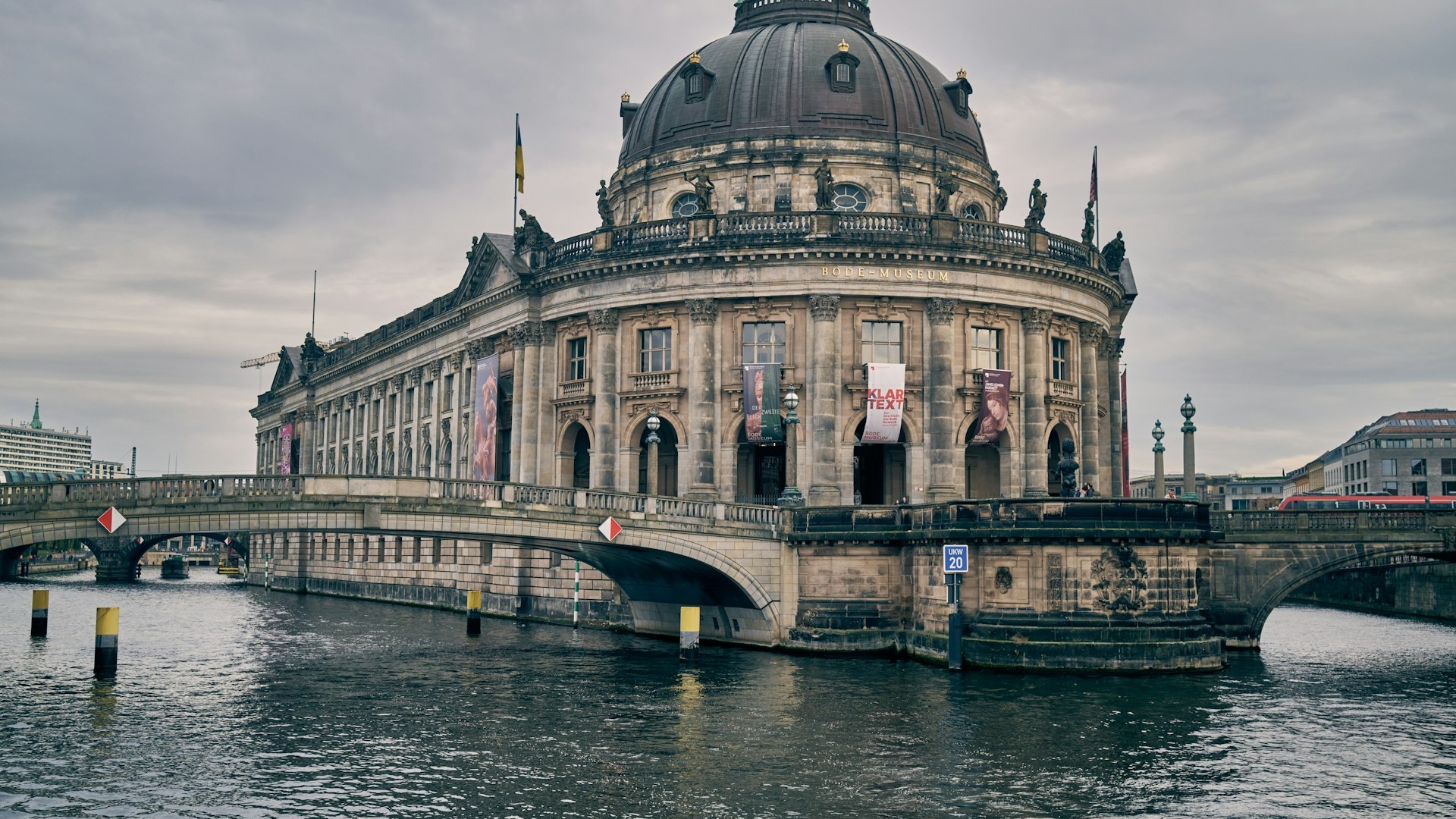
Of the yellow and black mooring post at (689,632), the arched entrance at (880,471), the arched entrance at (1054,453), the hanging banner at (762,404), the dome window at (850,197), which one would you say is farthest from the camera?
the dome window at (850,197)

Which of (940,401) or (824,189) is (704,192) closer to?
(824,189)

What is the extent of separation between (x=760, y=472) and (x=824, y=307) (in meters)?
9.38

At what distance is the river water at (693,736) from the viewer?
2852cm

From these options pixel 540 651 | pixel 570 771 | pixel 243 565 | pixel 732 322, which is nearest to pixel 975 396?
pixel 732 322

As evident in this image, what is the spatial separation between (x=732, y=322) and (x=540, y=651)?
62.5 ft

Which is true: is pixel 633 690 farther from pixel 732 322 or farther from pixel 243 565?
pixel 243 565

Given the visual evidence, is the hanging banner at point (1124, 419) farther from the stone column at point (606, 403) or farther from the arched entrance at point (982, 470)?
the stone column at point (606, 403)

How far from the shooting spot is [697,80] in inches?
3046

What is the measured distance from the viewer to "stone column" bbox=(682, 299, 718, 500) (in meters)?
66.6

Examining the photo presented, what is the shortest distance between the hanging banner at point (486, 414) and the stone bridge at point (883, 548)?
49.5 feet

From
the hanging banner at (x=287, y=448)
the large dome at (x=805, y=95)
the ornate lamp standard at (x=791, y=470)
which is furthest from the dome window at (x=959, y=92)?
the hanging banner at (x=287, y=448)

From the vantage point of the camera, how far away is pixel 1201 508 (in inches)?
1924

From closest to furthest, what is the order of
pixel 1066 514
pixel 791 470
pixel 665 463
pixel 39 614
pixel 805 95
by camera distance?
pixel 1066 514 < pixel 791 470 < pixel 39 614 < pixel 665 463 < pixel 805 95

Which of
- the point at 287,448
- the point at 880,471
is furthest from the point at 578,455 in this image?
the point at 287,448
